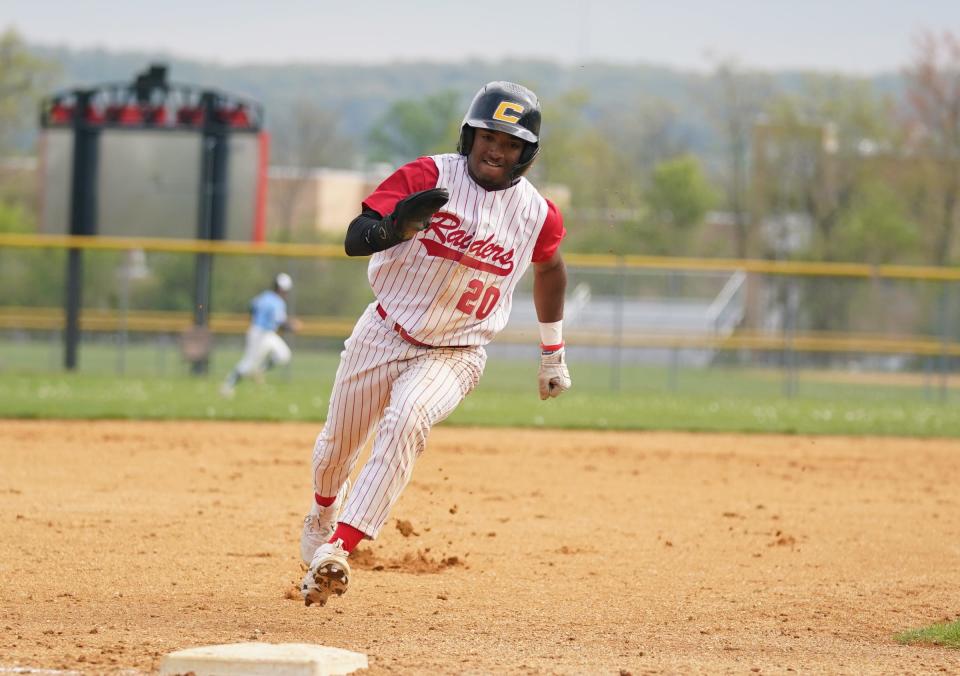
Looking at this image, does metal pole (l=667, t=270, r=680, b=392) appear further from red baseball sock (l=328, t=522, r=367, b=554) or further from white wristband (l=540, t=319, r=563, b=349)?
red baseball sock (l=328, t=522, r=367, b=554)

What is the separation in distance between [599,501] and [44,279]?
1965 cm

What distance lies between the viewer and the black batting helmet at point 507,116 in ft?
16.9

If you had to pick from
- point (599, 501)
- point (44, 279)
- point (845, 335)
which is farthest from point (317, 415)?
point (44, 279)

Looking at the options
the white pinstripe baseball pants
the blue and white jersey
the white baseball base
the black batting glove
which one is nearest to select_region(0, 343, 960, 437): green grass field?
the blue and white jersey

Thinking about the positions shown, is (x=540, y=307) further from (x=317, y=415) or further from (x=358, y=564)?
(x=317, y=415)

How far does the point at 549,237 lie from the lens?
5469mm

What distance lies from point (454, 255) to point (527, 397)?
12607mm

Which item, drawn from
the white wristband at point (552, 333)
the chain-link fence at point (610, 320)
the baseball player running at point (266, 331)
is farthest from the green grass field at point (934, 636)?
the chain-link fence at point (610, 320)

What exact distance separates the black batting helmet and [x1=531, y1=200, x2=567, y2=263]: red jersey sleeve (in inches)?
10.5

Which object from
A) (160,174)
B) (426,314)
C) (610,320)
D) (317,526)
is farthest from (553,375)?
(610,320)

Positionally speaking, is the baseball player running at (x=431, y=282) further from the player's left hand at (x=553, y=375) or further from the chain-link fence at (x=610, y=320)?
the chain-link fence at (x=610, y=320)

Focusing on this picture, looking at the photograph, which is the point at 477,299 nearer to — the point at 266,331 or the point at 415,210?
the point at 415,210

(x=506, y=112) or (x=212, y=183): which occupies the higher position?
(x=506, y=112)

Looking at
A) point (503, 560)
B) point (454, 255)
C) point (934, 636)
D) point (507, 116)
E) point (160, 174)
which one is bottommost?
point (503, 560)
